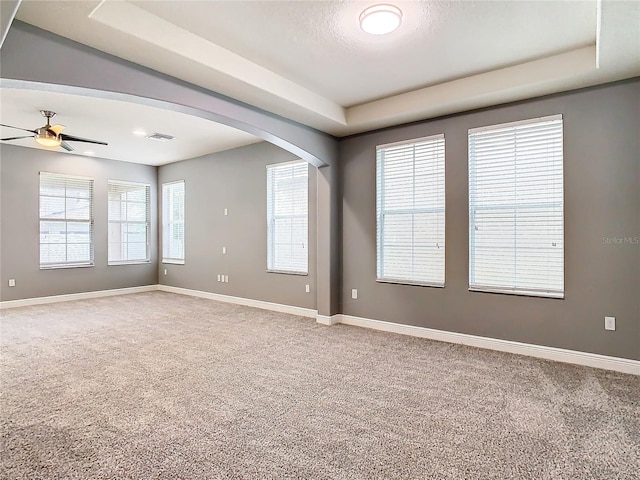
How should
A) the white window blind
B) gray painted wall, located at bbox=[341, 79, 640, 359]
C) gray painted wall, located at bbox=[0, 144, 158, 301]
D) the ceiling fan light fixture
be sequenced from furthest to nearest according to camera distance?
gray painted wall, located at bbox=[0, 144, 158, 301] → the ceiling fan light fixture → the white window blind → gray painted wall, located at bbox=[341, 79, 640, 359]

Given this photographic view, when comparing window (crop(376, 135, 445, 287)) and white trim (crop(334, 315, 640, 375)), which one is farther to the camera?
window (crop(376, 135, 445, 287))

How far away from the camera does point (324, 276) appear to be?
507cm

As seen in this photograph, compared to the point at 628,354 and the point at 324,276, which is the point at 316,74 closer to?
the point at 324,276

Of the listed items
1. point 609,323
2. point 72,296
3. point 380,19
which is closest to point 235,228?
point 72,296

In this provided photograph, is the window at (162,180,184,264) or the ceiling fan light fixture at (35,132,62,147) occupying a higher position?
the ceiling fan light fixture at (35,132,62,147)

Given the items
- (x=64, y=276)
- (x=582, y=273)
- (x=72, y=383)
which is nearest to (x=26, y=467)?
(x=72, y=383)

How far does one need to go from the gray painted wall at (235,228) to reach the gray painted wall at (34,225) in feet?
4.40

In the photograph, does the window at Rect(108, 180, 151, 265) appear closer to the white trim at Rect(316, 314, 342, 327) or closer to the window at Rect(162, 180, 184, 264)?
the window at Rect(162, 180, 184, 264)

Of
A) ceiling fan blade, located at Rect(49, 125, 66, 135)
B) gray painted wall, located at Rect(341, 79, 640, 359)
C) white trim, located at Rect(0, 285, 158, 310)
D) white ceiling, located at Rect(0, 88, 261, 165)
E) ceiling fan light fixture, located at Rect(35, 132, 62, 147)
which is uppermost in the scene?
white ceiling, located at Rect(0, 88, 261, 165)

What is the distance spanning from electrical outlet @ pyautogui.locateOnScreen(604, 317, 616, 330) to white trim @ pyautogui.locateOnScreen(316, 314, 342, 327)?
295cm

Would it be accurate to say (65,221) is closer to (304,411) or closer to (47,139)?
(47,139)

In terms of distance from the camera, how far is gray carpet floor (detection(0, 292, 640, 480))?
1.94 metres

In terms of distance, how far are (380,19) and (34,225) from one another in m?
6.89

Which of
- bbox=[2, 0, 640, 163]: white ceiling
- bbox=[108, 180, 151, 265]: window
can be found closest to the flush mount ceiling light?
bbox=[2, 0, 640, 163]: white ceiling
